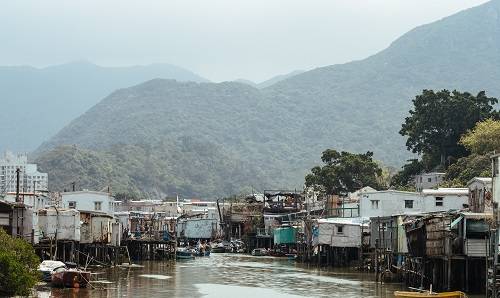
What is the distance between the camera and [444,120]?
11038cm

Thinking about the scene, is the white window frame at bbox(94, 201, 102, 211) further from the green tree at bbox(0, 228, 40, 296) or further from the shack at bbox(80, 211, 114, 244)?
the green tree at bbox(0, 228, 40, 296)

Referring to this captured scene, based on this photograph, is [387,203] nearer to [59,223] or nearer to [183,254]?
[183,254]

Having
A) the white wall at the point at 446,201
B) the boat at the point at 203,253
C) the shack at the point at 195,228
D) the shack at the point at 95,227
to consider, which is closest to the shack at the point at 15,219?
the shack at the point at 95,227

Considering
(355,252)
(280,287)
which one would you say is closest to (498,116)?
(355,252)

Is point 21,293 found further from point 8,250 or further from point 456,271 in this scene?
point 456,271

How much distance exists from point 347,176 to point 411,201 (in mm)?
41604

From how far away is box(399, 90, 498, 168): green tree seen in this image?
11006cm

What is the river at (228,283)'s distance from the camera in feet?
174

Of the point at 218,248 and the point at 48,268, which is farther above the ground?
the point at 48,268

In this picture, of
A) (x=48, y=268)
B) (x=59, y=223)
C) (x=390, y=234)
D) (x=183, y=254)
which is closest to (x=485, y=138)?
(x=183, y=254)

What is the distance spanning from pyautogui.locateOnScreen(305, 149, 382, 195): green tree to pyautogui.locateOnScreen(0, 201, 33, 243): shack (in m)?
69.5

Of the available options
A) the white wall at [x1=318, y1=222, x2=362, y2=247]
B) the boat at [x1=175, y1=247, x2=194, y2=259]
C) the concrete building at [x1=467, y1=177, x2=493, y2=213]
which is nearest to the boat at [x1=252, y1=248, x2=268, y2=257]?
the boat at [x1=175, y1=247, x2=194, y2=259]

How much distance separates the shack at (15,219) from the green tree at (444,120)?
6314 cm

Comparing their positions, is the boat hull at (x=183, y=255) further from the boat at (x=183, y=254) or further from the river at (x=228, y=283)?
the river at (x=228, y=283)
